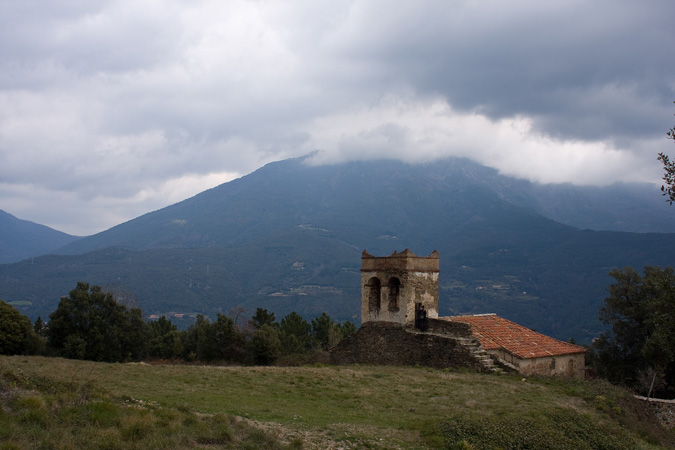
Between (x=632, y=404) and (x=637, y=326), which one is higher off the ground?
(x=637, y=326)

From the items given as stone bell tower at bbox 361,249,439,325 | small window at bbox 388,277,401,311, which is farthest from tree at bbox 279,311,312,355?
small window at bbox 388,277,401,311

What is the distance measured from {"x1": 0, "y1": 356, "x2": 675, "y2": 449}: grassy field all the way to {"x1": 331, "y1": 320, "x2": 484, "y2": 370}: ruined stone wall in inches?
64.5

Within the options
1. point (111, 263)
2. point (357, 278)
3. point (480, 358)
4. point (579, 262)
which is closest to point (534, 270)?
point (579, 262)

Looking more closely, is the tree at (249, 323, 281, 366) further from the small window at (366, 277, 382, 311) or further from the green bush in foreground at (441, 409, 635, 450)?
the green bush in foreground at (441, 409, 635, 450)

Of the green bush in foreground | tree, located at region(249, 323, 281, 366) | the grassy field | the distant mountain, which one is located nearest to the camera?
the grassy field

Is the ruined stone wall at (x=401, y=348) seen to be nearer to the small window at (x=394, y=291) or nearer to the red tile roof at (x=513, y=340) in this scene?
the small window at (x=394, y=291)

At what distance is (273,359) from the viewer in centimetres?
3098

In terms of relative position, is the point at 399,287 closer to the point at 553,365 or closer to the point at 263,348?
the point at 553,365

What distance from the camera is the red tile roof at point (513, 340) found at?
21.2m

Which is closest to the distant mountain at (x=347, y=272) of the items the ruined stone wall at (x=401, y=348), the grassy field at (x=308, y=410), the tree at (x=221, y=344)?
the tree at (x=221, y=344)

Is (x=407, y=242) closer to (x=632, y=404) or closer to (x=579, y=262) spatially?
(x=579, y=262)

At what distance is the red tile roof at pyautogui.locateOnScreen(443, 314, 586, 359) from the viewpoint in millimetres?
21217

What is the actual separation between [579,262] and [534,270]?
36.0 ft

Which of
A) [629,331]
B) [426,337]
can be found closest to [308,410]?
[426,337]
